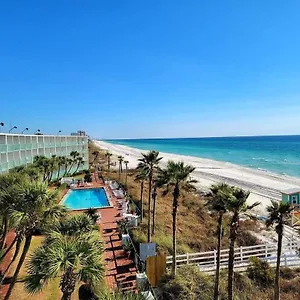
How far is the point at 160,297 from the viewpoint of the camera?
13094 mm

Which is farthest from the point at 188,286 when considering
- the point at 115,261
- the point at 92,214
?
the point at 92,214

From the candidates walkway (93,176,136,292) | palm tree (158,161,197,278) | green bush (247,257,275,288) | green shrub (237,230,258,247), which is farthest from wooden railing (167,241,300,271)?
walkway (93,176,136,292)

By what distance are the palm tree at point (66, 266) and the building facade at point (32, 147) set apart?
751 inches

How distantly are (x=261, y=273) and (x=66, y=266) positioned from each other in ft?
37.5

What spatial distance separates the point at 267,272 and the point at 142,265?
6.38 meters

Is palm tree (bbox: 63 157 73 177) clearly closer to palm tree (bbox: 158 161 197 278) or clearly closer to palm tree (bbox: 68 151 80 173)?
palm tree (bbox: 68 151 80 173)

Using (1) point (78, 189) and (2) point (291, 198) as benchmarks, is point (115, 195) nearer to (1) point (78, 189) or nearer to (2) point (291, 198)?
(1) point (78, 189)

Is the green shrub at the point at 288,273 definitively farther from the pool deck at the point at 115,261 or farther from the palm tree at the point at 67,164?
the palm tree at the point at 67,164

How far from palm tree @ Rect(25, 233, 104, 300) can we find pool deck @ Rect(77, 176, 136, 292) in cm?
228

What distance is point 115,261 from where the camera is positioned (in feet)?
50.0

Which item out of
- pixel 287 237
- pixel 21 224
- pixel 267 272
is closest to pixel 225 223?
pixel 287 237

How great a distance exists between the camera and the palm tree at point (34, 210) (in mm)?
8953

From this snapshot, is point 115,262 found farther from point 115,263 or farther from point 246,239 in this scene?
point 246,239

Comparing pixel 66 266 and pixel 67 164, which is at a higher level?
pixel 66 266
